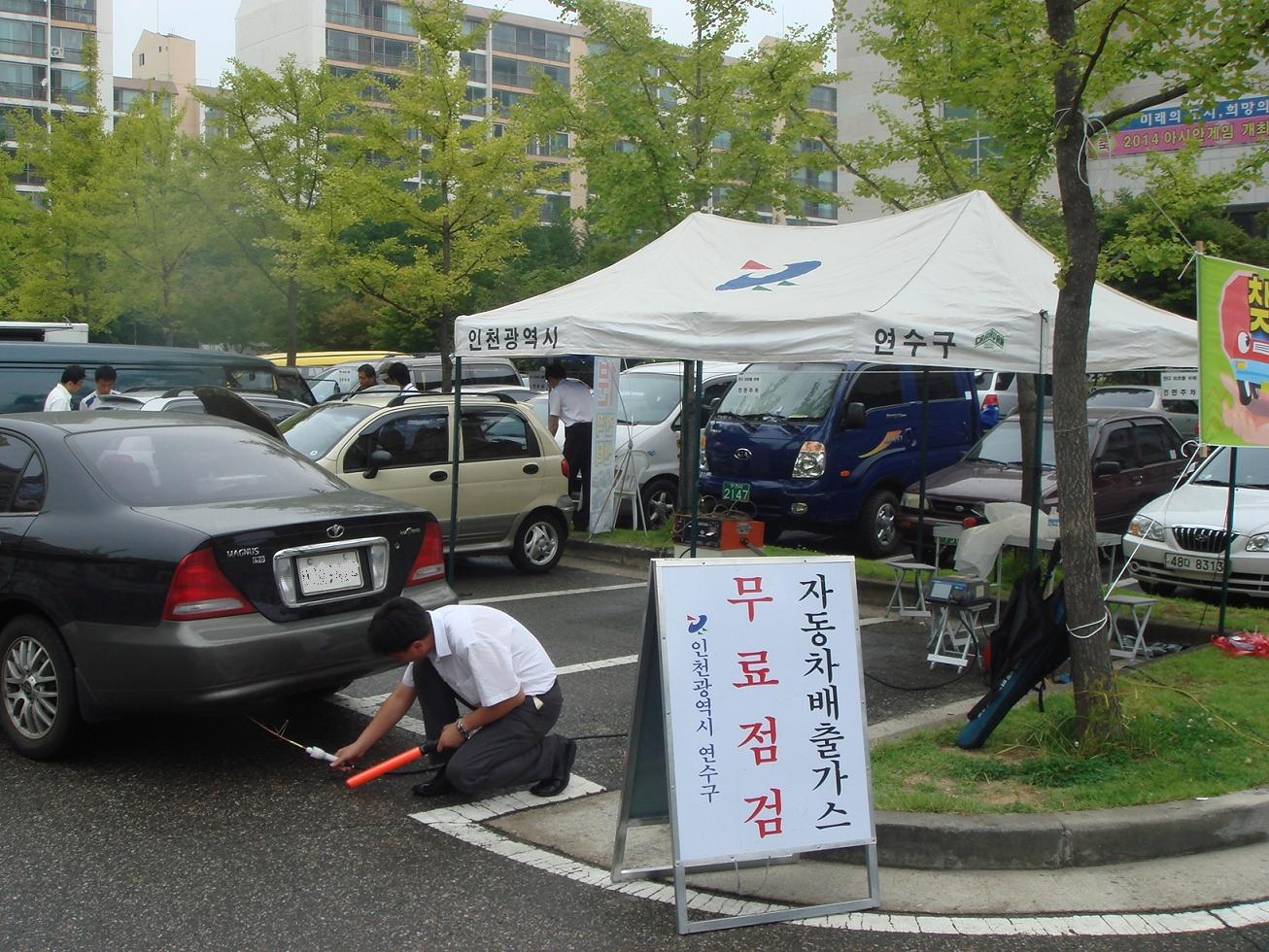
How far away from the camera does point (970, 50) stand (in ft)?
27.8

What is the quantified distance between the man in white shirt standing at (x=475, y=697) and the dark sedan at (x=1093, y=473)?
651 cm

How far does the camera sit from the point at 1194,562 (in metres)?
9.48

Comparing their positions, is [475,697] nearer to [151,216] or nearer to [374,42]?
[151,216]

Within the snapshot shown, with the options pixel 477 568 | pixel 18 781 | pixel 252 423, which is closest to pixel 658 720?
pixel 18 781

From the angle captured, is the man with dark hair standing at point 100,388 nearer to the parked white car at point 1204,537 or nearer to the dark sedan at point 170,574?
A: the dark sedan at point 170,574

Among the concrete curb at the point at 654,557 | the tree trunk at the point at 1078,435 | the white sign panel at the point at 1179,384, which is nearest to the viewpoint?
the tree trunk at the point at 1078,435

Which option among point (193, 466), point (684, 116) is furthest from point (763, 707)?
point (684, 116)

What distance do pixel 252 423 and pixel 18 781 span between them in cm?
377

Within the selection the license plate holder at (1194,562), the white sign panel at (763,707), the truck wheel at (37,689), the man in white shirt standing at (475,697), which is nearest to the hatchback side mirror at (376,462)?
the truck wheel at (37,689)

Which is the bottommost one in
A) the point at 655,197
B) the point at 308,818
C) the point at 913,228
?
the point at 308,818

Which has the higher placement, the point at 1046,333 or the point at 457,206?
the point at 457,206

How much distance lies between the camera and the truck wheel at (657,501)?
13.4 meters

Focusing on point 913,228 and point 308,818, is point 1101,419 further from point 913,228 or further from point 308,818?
point 308,818

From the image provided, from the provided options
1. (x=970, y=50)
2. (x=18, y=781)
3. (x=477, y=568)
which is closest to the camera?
(x=18, y=781)
